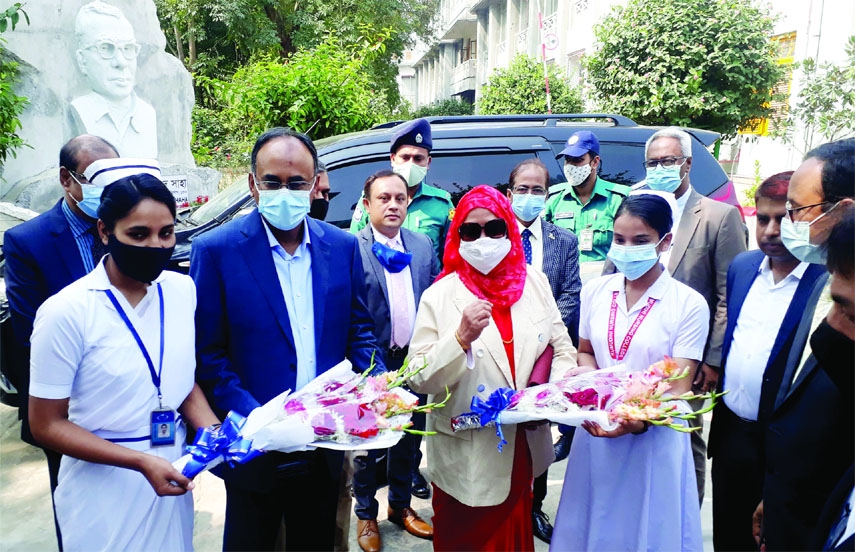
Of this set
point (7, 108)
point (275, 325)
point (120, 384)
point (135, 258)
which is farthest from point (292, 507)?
point (7, 108)

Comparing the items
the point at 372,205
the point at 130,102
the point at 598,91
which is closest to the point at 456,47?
the point at 598,91

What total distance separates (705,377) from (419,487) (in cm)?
190

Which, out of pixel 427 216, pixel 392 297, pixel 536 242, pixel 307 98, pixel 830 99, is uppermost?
pixel 830 99

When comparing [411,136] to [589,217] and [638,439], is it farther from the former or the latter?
[638,439]

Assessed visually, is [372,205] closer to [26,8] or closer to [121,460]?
[121,460]

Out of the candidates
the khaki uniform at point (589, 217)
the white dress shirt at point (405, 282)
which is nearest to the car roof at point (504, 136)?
the khaki uniform at point (589, 217)

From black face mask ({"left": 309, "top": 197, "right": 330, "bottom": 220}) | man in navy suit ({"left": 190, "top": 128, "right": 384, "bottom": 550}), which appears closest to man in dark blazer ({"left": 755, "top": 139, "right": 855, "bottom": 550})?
man in navy suit ({"left": 190, "top": 128, "right": 384, "bottom": 550})

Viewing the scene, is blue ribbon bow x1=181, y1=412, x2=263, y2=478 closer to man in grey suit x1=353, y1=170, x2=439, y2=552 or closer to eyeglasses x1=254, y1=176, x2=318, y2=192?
eyeglasses x1=254, y1=176, x2=318, y2=192

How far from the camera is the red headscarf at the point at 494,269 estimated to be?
2.45 meters

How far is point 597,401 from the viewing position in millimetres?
2232

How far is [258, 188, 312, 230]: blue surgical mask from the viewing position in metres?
2.19

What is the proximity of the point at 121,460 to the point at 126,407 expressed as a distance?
0.16 m

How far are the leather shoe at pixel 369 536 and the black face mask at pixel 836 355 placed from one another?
7.84ft

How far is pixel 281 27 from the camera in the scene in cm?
1875
